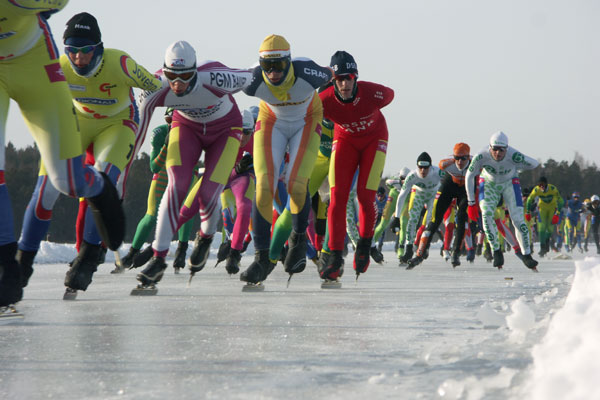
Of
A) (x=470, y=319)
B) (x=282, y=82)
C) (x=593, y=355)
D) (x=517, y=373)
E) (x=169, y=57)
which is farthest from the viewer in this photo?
(x=282, y=82)

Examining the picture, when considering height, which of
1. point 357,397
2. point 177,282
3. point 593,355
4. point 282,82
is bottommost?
point 177,282

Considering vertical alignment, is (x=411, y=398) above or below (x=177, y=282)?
above

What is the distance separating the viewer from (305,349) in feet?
9.67

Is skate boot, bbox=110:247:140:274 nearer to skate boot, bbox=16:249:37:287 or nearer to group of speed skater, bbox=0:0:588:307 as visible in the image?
group of speed skater, bbox=0:0:588:307

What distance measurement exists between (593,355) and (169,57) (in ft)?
15.6

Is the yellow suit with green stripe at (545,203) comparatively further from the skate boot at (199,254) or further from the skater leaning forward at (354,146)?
the skate boot at (199,254)

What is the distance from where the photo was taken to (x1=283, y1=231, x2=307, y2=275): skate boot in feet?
22.2

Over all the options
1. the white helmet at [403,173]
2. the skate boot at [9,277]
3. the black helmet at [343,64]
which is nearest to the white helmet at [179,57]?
the black helmet at [343,64]

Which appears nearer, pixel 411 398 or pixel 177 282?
pixel 411 398

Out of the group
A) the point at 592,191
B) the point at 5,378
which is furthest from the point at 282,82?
the point at 592,191

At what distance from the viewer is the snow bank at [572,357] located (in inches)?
70.8

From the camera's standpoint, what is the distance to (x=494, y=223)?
1140 centimetres

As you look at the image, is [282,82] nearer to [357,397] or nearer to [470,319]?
[470,319]

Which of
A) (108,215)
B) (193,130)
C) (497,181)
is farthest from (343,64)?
(497,181)
